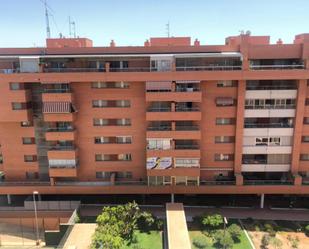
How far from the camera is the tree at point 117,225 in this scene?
93.0 feet

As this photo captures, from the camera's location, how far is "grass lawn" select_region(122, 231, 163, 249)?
31.0m

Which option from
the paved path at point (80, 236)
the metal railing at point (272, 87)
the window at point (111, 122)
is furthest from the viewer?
the window at point (111, 122)

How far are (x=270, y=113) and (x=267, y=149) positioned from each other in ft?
15.6

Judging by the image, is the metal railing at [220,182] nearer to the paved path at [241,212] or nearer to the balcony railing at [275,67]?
the paved path at [241,212]

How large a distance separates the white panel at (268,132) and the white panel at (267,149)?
172 cm

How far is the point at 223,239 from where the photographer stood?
30625mm

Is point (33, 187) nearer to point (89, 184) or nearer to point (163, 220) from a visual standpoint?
point (89, 184)

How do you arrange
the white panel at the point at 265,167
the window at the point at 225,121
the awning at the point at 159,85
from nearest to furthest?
1. the awning at the point at 159,85
2. the window at the point at 225,121
3. the white panel at the point at 265,167

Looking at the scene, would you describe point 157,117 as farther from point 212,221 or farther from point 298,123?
point 298,123

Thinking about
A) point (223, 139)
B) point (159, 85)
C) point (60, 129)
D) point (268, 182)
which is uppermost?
point (159, 85)

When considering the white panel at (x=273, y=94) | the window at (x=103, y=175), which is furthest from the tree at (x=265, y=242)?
the window at (x=103, y=175)

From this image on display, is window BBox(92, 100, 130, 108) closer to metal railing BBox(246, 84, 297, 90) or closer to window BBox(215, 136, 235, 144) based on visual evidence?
window BBox(215, 136, 235, 144)

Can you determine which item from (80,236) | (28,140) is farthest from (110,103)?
(80,236)

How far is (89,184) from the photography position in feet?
128
